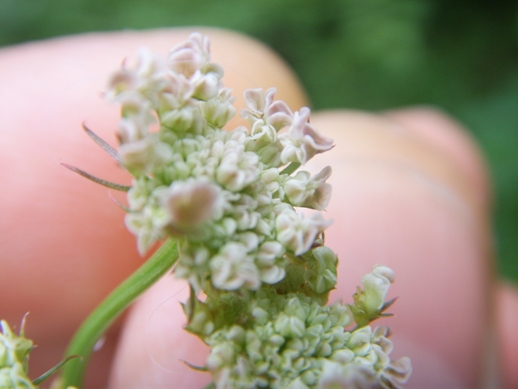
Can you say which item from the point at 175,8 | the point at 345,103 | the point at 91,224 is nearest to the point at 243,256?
the point at 91,224

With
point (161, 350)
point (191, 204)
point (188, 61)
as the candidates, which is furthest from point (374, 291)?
point (161, 350)

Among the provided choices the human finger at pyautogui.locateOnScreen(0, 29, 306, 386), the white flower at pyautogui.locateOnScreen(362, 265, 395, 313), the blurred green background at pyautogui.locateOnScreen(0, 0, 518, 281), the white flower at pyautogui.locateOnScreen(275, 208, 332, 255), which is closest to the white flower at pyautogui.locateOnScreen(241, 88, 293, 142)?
the white flower at pyautogui.locateOnScreen(275, 208, 332, 255)

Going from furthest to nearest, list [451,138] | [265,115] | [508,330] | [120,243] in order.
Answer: [451,138] < [508,330] < [120,243] < [265,115]

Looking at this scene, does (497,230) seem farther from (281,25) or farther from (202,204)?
(202,204)

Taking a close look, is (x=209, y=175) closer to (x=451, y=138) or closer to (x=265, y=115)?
(x=265, y=115)

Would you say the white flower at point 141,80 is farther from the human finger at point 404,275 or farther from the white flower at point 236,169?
the human finger at point 404,275

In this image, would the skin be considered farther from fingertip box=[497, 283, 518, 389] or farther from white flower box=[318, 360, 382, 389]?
fingertip box=[497, 283, 518, 389]

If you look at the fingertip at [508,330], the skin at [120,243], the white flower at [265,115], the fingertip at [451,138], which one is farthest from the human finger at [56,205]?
the fingertip at [508,330]
